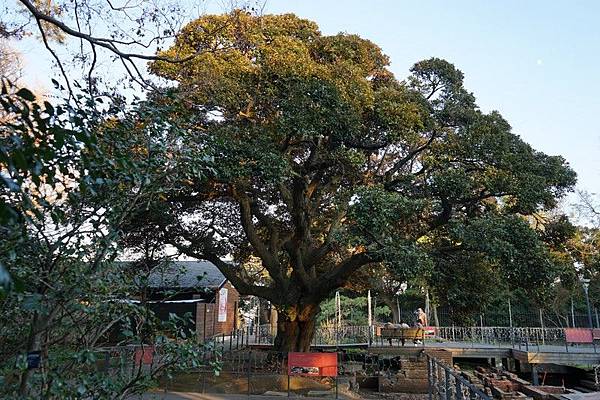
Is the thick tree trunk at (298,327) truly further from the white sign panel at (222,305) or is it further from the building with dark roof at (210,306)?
the white sign panel at (222,305)

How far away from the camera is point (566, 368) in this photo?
703 inches

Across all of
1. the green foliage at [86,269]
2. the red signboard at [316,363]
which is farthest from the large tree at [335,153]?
the green foliage at [86,269]

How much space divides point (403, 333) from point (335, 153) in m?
9.25

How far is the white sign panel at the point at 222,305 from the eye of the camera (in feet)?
78.3

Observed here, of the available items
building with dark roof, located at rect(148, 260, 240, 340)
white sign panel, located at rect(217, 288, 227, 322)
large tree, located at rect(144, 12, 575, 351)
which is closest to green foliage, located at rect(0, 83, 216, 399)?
large tree, located at rect(144, 12, 575, 351)

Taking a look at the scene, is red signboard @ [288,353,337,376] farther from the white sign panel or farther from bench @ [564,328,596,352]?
the white sign panel

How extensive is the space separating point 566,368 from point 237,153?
16.2 m

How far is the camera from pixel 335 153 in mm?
10930

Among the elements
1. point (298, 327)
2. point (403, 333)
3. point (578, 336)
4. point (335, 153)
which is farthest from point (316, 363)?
point (578, 336)

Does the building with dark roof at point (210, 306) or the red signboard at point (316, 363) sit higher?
the building with dark roof at point (210, 306)

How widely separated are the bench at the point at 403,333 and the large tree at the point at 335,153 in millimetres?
5417

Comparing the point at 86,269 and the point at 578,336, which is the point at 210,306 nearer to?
the point at 578,336

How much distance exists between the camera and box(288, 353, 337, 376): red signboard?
31.7ft

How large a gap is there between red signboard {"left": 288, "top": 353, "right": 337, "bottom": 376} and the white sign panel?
14553mm
